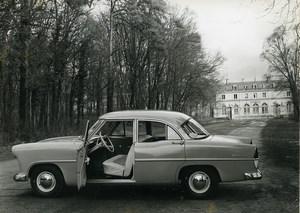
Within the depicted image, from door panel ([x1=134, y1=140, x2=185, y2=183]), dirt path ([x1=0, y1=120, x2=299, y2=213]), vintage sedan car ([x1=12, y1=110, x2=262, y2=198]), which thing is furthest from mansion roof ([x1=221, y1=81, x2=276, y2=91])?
door panel ([x1=134, y1=140, x2=185, y2=183])

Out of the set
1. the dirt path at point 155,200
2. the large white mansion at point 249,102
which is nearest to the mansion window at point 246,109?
the large white mansion at point 249,102

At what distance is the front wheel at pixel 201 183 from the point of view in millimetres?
6848

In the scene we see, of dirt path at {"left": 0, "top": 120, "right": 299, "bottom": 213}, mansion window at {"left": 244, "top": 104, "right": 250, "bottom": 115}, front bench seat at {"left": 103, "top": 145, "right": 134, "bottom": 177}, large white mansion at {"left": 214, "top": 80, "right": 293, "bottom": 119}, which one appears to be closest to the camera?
dirt path at {"left": 0, "top": 120, "right": 299, "bottom": 213}

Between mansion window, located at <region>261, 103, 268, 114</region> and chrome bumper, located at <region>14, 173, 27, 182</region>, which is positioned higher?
mansion window, located at <region>261, 103, 268, 114</region>

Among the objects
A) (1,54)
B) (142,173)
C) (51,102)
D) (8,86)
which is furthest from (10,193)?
(51,102)

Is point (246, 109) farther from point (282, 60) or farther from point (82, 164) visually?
point (82, 164)

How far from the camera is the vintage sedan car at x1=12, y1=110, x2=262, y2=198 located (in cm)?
679

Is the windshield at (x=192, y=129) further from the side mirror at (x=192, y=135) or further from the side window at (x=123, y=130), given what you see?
the side window at (x=123, y=130)

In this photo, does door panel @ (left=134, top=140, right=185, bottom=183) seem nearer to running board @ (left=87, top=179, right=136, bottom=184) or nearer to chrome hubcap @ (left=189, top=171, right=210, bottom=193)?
running board @ (left=87, top=179, right=136, bottom=184)

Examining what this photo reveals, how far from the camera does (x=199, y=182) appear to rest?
6.86 m

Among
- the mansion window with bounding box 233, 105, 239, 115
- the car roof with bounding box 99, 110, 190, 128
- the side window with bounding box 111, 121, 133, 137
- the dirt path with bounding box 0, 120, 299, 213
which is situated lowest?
the dirt path with bounding box 0, 120, 299, 213

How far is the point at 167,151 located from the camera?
6836mm

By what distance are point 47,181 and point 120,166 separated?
55.2 inches

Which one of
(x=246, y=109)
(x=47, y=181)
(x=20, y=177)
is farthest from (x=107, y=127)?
(x=246, y=109)
